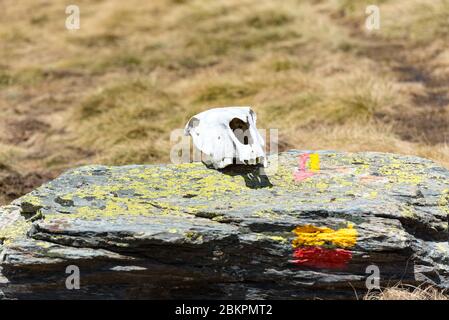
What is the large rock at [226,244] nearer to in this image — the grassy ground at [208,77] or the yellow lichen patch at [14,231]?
the yellow lichen patch at [14,231]

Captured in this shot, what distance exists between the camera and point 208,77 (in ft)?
52.0

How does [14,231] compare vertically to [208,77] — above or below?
below

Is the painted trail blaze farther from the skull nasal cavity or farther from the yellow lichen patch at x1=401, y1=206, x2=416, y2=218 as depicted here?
the skull nasal cavity

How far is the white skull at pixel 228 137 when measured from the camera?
247 inches

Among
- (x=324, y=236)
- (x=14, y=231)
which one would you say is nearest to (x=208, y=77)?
(x=14, y=231)

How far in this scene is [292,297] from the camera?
18.6 ft

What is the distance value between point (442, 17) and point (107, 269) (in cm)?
1415

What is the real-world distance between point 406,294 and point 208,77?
10.9 m

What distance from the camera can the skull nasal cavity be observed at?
6.57 metres

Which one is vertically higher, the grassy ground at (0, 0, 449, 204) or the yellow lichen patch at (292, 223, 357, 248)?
the grassy ground at (0, 0, 449, 204)

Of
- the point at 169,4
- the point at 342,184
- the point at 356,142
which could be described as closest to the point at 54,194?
the point at 342,184

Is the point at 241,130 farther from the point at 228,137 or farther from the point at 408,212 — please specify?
the point at 408,212

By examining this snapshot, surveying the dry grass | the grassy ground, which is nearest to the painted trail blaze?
the dry grass

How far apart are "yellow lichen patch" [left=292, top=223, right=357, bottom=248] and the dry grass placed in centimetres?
46
